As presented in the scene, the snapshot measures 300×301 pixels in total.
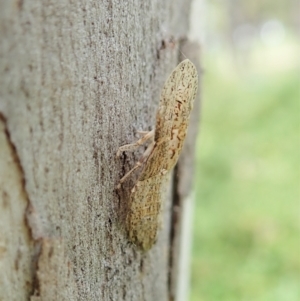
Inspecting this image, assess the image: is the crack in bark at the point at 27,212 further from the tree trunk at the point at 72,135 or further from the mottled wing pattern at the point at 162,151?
the mottled wing pattern at the point at 162,151

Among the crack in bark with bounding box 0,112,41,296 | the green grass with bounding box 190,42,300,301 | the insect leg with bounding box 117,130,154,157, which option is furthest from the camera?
the green grass with bounding box 190,42,300,301

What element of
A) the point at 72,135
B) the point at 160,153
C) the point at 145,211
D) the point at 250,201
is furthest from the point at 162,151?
the point at 250,201

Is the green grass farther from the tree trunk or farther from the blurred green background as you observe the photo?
the tree trunk

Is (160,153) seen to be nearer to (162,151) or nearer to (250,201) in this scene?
(162,151)

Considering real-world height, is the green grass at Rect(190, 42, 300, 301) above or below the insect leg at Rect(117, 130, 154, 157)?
below

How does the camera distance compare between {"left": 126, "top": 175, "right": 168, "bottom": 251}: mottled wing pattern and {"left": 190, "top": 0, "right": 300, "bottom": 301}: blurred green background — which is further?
{"left": 190, "top": 0, "right": 300, "bottom": 301}: blurred green background

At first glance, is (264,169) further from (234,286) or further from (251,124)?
(234,286)

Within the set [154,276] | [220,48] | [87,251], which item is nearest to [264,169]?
[154,276]

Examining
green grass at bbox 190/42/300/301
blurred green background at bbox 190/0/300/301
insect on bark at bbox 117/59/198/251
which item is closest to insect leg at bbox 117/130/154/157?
insect on bark at bbox 117/59/198/251
